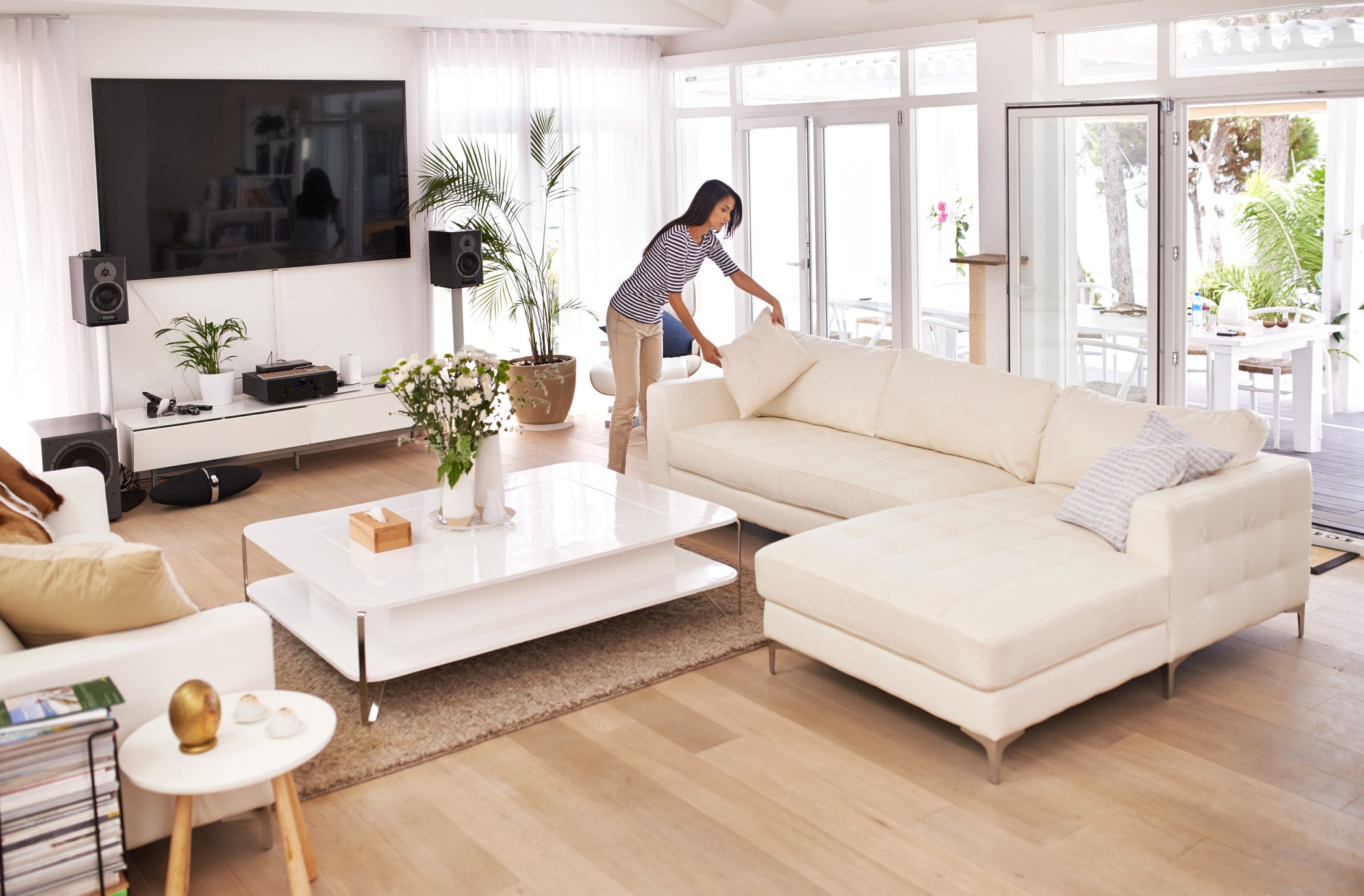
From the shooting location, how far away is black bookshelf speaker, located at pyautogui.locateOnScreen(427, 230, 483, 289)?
7.24 metres

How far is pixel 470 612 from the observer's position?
398cm

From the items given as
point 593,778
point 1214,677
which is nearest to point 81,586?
point 593,778

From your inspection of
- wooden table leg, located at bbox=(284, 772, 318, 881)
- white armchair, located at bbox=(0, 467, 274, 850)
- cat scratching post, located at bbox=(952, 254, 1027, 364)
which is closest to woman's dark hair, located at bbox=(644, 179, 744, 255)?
cat scratching post, located at bbox=(952, 254, 1027, 364)

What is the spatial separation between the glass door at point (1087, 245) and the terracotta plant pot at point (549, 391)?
2663 millimetres

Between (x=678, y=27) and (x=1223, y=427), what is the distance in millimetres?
4920

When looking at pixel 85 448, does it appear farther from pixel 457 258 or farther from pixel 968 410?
pixel 968 410

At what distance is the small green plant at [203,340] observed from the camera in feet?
22.0

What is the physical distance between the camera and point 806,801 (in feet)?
10.6

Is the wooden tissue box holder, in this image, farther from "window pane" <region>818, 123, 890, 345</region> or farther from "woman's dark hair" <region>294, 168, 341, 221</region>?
"window pane" <region>818, 123, 890, 345</region>

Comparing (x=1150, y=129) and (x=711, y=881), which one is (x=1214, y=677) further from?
(x=1150, y=129)

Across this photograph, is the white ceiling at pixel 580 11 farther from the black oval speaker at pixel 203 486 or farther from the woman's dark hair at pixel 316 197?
the black oval speaker at pixel 203 486

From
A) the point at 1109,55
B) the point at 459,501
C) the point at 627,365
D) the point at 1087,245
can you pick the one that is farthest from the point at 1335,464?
the point at 459,501

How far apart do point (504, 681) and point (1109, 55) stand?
13.7ft

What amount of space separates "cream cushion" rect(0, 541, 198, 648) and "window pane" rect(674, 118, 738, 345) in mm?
5704
